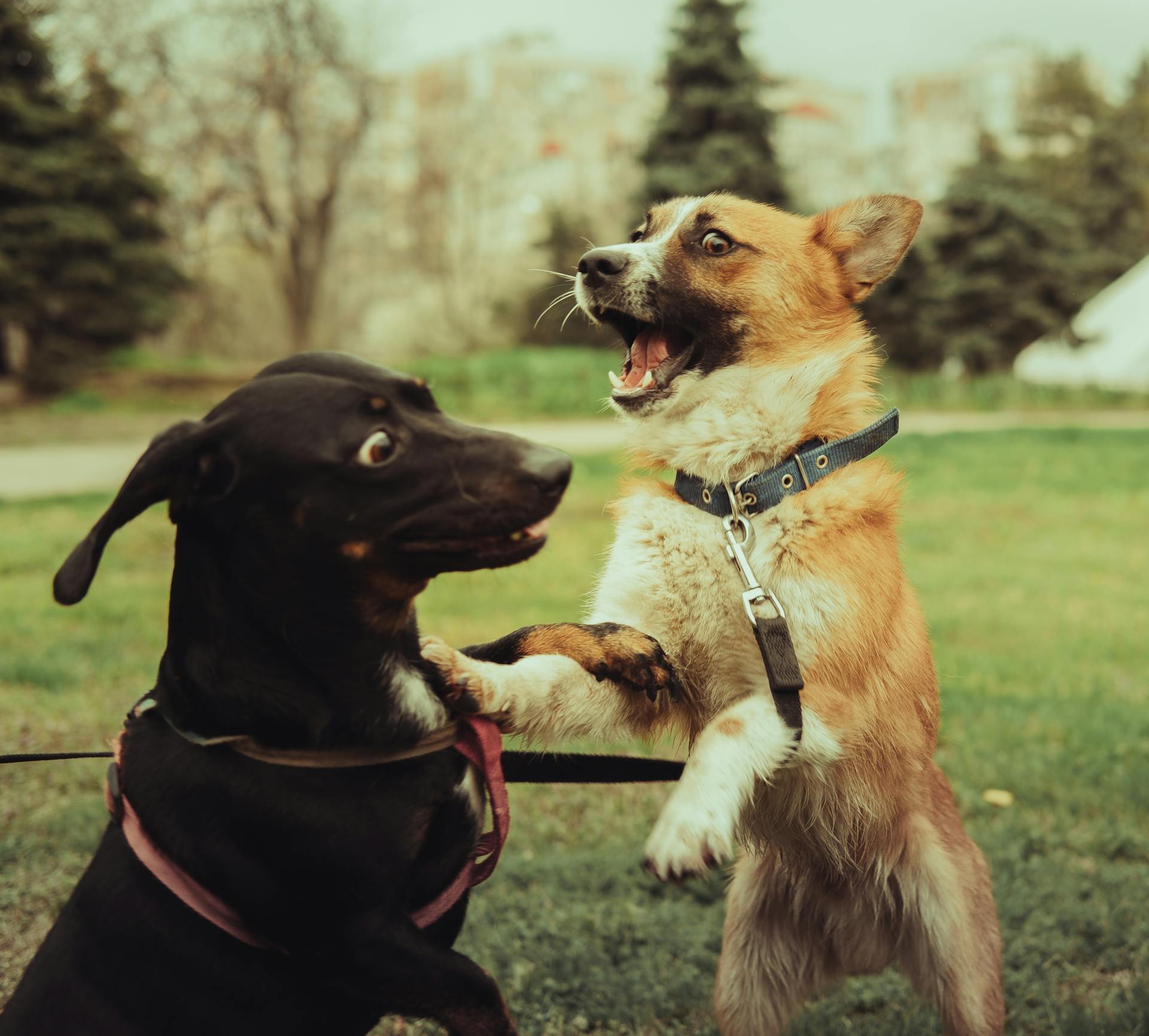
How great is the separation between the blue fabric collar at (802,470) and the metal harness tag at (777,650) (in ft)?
0.64

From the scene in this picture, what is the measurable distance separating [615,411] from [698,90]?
19950 millimetres

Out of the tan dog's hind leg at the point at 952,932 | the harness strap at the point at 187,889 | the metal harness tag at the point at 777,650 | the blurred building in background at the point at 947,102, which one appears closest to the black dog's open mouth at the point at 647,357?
the metal harness tag at the point at 777,650

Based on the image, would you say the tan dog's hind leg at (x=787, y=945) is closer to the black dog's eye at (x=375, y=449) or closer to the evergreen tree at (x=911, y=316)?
the black dog's eye at (x=375, y=449)

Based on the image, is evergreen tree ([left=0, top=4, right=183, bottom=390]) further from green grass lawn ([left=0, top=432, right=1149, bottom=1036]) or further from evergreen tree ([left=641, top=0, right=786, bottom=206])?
evergreen tree ([left=641, top=0, right=786, bottom=206])

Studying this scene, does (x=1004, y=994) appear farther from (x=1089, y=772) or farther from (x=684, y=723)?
(x=1089, y=772)

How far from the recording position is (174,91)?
20.0m

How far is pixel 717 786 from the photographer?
2.26m

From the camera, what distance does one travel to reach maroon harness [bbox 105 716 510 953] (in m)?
1.83

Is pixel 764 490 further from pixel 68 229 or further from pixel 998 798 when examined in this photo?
pixel 68 229

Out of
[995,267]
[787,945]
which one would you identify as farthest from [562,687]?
[995,267]

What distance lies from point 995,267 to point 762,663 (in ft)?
78.9

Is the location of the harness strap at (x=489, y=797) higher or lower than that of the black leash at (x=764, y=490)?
lower

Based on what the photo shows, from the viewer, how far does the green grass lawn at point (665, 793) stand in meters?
3.02

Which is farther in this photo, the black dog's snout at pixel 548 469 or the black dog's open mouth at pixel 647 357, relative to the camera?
the black dog's open mouth at pixel 647 357
